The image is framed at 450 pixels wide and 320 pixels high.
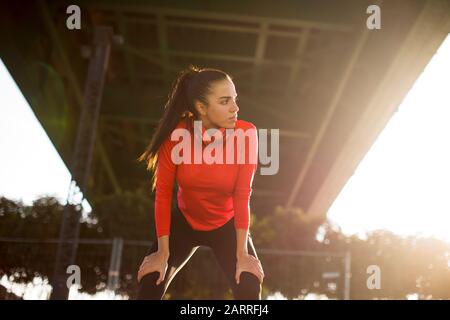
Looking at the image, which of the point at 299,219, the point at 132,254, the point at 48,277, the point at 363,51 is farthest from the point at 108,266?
the point at 363,51

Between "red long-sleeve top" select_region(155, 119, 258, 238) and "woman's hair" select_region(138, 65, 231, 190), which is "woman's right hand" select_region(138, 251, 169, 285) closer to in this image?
"red long-sleeve top" select_region(155, 119, 258, 238)

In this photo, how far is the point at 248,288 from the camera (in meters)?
2.69

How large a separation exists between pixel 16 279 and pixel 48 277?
2.53ft

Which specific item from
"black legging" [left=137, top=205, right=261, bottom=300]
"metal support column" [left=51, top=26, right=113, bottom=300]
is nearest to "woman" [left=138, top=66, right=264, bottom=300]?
"black legging" [left=137, top=205, right=261, bottom=300]

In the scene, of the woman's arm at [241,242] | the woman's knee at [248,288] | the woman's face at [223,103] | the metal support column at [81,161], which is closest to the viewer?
the woman's knee at [248,288]

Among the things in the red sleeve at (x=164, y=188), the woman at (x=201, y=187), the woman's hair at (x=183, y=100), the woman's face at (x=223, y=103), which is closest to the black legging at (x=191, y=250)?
the woman at (x=201, y=187)

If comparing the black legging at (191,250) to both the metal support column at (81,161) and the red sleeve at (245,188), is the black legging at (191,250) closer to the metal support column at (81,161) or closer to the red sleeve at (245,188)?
the red sleeve at (245,188)

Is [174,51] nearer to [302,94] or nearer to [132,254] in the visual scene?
[302,94]

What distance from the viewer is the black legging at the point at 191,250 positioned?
107 inches

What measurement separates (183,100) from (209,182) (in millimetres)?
556

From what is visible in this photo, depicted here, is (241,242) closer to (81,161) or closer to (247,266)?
(247,266)

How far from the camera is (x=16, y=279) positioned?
913cm

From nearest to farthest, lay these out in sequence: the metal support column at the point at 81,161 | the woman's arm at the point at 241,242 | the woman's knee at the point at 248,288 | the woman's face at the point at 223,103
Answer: the woman's knee at the point at 248,288, the woman's arm at the point at 241,242, the woman's face at the point at 223,103, the metal support column at the point at 81,161
